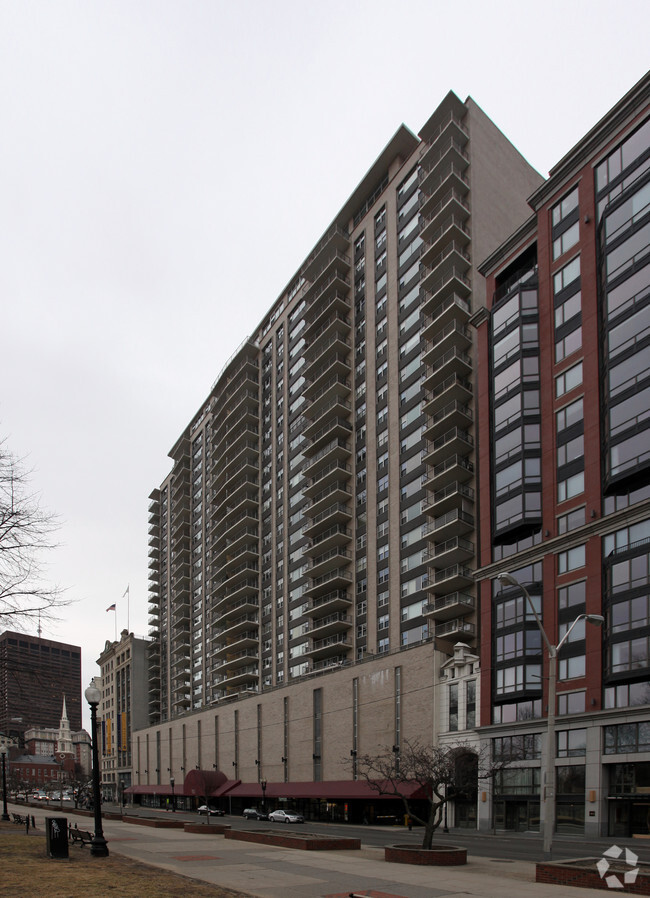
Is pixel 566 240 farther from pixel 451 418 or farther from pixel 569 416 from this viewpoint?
pixel 451 418

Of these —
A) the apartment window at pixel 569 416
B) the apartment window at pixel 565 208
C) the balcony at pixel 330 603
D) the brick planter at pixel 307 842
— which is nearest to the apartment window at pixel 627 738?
the brick planter at pixel 307 842

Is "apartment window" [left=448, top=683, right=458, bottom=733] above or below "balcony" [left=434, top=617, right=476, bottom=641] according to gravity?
below

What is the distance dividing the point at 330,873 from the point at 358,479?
201 ft

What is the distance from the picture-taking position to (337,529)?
85375 millimetres

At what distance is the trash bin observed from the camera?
24.1 m

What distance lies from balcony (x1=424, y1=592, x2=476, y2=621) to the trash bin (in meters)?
42.6

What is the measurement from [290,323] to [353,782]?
61257 mm

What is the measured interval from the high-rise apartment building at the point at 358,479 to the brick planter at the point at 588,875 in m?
38.5

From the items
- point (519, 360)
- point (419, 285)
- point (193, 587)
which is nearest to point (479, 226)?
point (419, 285)

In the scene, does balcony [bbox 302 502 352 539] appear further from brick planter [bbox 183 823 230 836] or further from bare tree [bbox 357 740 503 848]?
brick planter [bbox 183 823 230 836]

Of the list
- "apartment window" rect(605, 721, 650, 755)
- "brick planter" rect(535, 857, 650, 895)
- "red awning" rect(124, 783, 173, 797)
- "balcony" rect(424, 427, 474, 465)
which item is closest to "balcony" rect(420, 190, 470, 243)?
"balcony" rect(424, 427, 474, 465)

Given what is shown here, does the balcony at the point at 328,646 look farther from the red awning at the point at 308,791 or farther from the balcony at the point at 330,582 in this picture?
the red awning at the point at 308,791

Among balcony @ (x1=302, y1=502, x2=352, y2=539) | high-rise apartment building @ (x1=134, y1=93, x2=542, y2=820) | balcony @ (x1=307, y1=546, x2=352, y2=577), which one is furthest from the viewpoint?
balcony @ (x1=302, y1=502, x2=352, y2=539)

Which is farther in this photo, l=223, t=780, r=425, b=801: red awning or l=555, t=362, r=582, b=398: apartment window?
l=223, t=780, r=425, b=801: red awning
